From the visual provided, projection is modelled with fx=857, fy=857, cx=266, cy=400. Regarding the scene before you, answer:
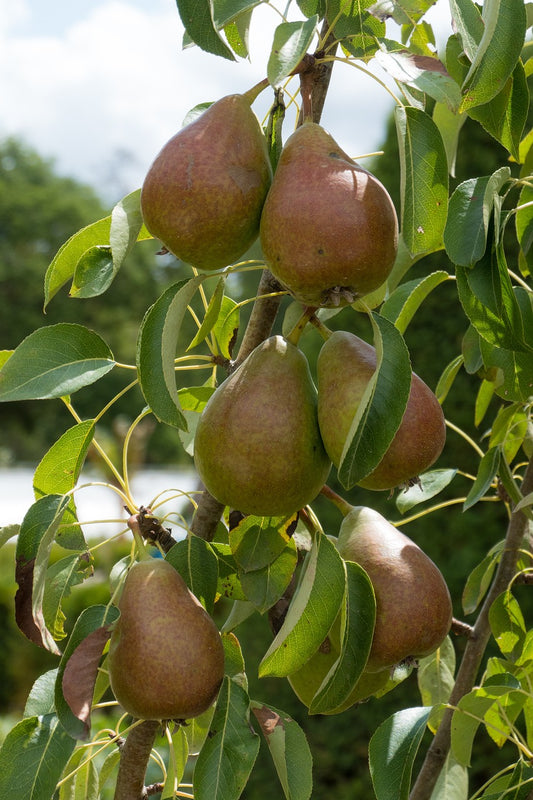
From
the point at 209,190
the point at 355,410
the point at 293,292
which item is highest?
the point at 209,190

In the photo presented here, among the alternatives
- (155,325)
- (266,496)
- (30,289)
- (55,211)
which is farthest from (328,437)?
(55,211)

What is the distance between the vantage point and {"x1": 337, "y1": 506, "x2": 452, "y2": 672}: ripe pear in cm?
88

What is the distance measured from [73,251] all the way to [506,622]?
77 centimetres

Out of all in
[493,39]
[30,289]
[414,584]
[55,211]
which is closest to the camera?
[493,39]

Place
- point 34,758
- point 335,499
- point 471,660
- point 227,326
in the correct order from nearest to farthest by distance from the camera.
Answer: point 34,758, point 335,499, point 227,326, point 471,660

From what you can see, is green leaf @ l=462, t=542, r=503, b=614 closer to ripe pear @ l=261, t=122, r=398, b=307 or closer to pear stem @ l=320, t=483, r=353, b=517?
pear stem @ l=320, t=483, r=353, b=517

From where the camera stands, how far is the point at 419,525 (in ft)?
9.77

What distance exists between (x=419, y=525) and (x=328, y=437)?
2.24m

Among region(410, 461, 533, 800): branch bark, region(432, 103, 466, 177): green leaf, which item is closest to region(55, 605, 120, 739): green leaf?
region(410, 461, 533, 800): branch bark

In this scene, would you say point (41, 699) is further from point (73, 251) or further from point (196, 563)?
point (73, 251)

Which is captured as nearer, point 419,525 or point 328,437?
point 328,437

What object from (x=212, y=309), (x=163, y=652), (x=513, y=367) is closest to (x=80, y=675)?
(x=163, y=652)

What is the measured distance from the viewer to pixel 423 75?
0.77 m

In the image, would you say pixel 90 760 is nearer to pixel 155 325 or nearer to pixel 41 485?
pixel 41 485
